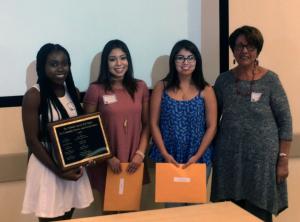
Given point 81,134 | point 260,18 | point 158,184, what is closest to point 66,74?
point 81,134

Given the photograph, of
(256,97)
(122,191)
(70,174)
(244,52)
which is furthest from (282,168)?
(70,174)

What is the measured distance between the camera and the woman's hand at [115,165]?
2.43 meters

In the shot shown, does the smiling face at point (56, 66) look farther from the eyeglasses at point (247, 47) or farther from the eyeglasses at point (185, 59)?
the eyeglasses at point (247, 47)

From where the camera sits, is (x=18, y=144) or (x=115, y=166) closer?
(x=115, y=166)

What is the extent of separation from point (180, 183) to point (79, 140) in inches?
25.5

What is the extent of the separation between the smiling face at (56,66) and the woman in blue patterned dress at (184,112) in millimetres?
626

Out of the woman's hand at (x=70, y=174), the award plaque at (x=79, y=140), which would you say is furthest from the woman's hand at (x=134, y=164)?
the woman's hand at (x=70, y=174)

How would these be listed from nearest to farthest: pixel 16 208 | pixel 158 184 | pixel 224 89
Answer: pixel 158 184 < pixel 224 89 < pixel 16 208

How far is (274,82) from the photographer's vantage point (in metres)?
2.37

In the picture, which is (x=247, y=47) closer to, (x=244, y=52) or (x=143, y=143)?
(x=244, y=52)

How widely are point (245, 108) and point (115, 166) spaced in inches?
34.1

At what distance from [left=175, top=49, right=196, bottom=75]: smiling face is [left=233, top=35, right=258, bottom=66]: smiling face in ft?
0.92

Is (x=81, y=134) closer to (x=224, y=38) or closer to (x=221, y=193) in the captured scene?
(x=221, y=193)

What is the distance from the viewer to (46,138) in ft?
7.11
